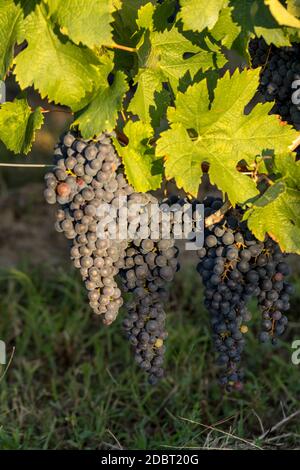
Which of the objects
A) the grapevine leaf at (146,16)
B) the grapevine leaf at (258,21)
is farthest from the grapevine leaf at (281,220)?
the grapevine leaf at (146,16)

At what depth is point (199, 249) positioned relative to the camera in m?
2.31

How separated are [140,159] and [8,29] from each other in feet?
1.55

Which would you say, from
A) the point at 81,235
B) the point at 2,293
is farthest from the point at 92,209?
the point at 2,293

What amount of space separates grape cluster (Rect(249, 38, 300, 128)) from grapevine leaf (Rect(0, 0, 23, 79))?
2.21 feet

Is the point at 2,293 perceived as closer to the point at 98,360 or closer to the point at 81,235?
the point at 98,360

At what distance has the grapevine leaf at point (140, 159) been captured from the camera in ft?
7.05

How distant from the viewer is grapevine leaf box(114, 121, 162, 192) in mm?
2148

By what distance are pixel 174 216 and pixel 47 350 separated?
1.68m

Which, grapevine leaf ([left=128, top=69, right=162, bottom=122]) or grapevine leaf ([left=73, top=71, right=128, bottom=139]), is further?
grapevine leaf ([left=128, top=69, right=162, bottom=122])

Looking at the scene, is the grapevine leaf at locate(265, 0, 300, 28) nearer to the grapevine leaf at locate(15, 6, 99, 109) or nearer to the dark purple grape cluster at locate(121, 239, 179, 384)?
the grapevine leaf at locate(15, 6, 99, 109)

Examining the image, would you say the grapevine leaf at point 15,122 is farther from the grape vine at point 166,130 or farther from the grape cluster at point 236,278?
the grape cluster at point 236,278

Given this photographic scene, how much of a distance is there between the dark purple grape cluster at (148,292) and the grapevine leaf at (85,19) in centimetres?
55

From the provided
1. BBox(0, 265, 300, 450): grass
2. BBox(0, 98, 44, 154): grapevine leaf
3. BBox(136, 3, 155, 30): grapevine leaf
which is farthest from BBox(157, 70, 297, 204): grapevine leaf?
BBox(0, 265, 300, 450): grass

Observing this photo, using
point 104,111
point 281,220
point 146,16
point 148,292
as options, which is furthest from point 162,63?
point 148,292
